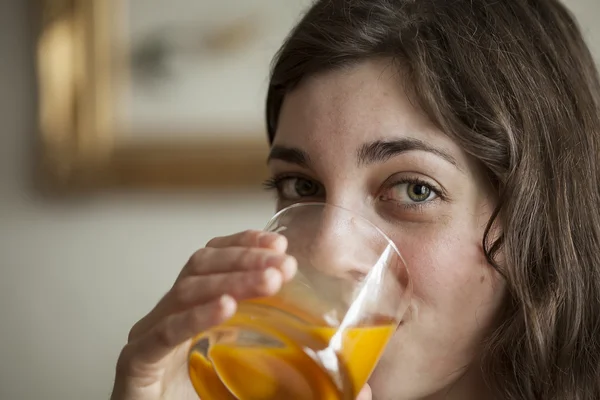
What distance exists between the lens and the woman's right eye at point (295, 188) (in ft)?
3.05

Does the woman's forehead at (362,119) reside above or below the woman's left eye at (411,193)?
above

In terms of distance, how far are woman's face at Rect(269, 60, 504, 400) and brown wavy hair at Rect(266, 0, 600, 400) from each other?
20 millimetres

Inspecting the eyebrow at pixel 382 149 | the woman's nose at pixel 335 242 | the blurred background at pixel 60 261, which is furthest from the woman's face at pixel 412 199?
the blurred background at pixel 60 261

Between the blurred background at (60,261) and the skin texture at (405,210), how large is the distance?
3.33ft

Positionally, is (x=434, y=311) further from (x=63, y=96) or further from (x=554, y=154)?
(x=63, y=96)

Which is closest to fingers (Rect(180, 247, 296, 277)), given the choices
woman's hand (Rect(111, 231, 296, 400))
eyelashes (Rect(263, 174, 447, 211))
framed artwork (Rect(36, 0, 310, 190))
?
woman's hand (Rect(111, 231, 296, 400))

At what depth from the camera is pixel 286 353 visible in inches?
25.1

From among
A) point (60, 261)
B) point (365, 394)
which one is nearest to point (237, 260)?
point (365, 394)

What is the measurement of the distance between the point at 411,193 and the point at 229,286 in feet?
1.00

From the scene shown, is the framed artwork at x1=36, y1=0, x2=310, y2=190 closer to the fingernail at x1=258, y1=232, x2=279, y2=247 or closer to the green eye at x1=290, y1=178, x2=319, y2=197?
the green eye at x1=290, y1=178, x2=319, y2=197

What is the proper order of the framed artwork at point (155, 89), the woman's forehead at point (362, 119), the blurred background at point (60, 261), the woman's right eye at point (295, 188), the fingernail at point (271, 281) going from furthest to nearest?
the blurred background at point (60, 261) → the framed artwork at point (155, 89) → the woman's right eye at point (295, 188) → the woman's forehead at point (362, 119) → the fingernail at point (271, 281)

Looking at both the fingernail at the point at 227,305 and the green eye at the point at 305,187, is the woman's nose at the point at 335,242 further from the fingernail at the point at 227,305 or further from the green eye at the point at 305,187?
the green eye at the point at 305,187

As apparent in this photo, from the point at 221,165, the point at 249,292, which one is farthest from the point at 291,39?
the point at 221,165

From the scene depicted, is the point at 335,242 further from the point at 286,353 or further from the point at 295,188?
the point at 295,188
